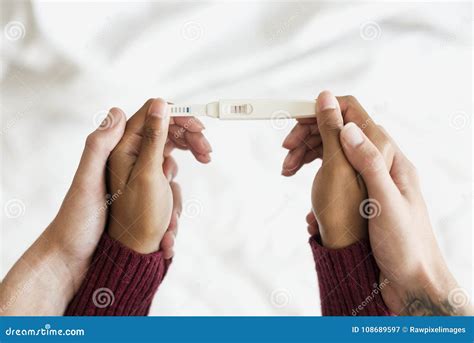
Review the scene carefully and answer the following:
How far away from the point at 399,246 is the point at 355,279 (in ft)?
0.30

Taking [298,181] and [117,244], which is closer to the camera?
[117,244]

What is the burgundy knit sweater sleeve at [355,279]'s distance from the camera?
0.80 m

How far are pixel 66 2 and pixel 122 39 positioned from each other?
0.44 ft

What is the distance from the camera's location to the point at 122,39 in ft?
3.28

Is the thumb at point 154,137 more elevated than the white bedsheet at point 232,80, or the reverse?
the white bedsheet at point 232,80

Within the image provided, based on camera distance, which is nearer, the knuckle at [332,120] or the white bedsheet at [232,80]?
the knuckle at [332,120]

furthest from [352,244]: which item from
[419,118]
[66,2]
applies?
[66,2]

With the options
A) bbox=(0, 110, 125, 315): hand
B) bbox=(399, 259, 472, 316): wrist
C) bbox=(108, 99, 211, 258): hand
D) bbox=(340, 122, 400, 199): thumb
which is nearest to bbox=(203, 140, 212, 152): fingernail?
bbox=(108, 99, 211, 258): hand

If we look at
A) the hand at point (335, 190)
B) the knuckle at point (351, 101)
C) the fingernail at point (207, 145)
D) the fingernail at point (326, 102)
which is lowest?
the hand at point (335, 190)

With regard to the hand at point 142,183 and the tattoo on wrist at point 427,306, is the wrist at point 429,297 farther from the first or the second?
the hand at point 142,183

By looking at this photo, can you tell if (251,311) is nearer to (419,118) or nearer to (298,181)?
(298,181)

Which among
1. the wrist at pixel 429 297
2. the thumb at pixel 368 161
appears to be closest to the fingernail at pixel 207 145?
the thumb at pixel 368 161

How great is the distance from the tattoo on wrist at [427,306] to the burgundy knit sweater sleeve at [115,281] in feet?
1.36

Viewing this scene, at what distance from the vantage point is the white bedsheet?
0.98 m
